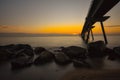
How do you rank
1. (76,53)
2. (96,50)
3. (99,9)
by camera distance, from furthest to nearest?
(96,50) → (76,53) → (99,9)

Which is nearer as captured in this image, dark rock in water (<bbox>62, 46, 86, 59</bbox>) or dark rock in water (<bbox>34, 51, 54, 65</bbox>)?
dark rock in water (<bbox>34, 51, 54, 65</bbox>)

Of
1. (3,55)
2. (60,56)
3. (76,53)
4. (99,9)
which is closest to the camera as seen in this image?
(60,56)

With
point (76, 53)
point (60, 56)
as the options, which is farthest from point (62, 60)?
point (76, 53)

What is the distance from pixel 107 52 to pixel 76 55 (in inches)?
96.0

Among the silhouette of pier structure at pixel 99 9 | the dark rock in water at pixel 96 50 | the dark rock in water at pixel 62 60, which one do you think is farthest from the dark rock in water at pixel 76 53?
the silhouette of pier structure at pixel 99 9

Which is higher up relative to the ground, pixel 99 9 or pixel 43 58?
pixel 99 9

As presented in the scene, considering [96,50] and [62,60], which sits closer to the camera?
[62,60]

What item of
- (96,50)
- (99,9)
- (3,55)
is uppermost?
(99,9)

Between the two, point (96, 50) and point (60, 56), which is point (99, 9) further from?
point (60, 56)

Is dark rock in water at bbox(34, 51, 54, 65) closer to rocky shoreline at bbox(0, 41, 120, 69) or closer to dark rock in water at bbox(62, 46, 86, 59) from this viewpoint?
rocky shoreline at bbox(0, 41, 120, 69)

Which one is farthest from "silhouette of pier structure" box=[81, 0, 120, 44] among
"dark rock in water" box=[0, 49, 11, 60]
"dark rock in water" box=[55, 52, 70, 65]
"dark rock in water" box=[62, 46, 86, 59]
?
"dark rock in water" box=[0, 49, 11, 60]

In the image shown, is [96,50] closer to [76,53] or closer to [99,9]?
[76,53]

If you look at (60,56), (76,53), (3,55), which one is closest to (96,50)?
(76,53)

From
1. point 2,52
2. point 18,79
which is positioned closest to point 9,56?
point 2,52
